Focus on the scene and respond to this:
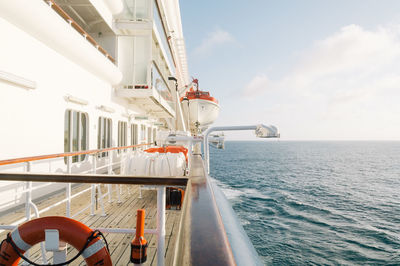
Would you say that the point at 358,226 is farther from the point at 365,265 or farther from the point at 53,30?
the point at 53,30

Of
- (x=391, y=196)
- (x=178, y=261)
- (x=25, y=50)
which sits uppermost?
(x=25, y=50)

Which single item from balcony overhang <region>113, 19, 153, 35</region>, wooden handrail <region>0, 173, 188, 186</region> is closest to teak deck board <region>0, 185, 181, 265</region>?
wooden handrail <region>0, 173, 188, 186</region>

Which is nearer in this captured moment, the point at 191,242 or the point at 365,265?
the point at 191,242

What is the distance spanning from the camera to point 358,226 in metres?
9.13

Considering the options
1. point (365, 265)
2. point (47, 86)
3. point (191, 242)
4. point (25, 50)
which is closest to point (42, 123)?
point (47, 86)

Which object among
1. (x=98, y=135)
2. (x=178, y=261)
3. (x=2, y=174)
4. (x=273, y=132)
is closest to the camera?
(x=178, y=261)

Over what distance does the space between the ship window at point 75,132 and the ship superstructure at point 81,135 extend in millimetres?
27

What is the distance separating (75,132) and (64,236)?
567cm

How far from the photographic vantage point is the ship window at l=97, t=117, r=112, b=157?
748cm

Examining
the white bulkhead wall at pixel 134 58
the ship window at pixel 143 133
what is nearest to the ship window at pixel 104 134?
the white bulkhead wall at pixel 134 58

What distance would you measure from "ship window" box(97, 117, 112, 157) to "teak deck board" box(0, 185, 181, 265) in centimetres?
219

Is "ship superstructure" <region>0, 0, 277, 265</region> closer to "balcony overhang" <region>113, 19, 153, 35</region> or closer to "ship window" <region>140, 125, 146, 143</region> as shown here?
"balcony overhang" <region>113, 19, 153, 35</region>

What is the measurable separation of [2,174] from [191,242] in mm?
1550

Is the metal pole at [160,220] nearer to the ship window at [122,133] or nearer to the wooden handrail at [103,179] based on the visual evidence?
the wooden handrail at [103,179]
